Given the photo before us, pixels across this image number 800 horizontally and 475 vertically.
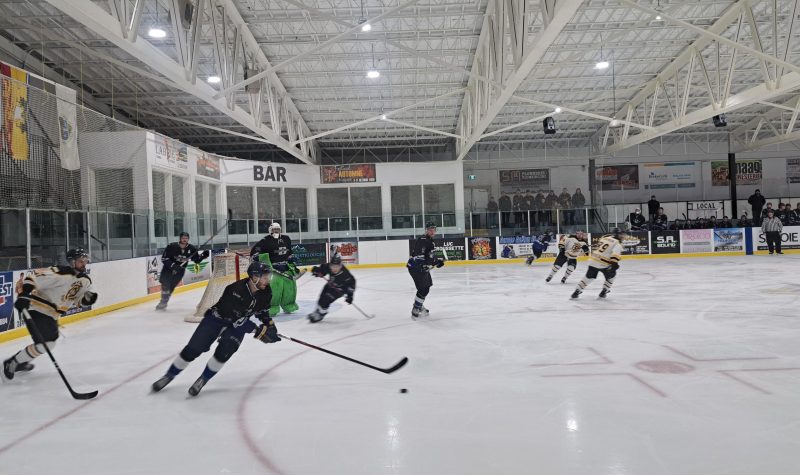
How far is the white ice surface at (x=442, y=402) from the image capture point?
10.4 ft

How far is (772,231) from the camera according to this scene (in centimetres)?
1952

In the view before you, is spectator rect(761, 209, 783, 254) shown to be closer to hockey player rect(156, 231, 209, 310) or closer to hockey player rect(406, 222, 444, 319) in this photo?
hockey player rect(406, 222, 444, 319)

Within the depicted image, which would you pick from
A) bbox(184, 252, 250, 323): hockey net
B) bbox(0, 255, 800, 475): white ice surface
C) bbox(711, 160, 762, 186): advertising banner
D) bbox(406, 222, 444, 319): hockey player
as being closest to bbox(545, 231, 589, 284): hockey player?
bbox(0, 255, 800, 475): white ice surface

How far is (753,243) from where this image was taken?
20.5 meters

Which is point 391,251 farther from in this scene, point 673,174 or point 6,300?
point 673,174

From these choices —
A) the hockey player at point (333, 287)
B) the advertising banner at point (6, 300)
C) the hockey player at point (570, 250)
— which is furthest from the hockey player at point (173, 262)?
the hockey player at point (570, 250)

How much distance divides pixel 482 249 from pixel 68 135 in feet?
45.9

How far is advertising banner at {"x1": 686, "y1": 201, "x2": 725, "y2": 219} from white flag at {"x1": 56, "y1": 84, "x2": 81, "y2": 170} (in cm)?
2640

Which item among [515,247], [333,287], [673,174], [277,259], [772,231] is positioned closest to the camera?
[333,287]

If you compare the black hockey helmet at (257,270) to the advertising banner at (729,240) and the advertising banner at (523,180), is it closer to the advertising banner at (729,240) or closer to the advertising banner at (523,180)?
the advertising banner at (729,240)

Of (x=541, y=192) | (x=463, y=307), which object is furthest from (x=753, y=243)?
(x=463, y=307)

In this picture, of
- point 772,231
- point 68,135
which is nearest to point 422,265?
point 68,135

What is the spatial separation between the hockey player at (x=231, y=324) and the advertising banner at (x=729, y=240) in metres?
20.7

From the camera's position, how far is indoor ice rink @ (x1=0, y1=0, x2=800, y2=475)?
11.9 ft
